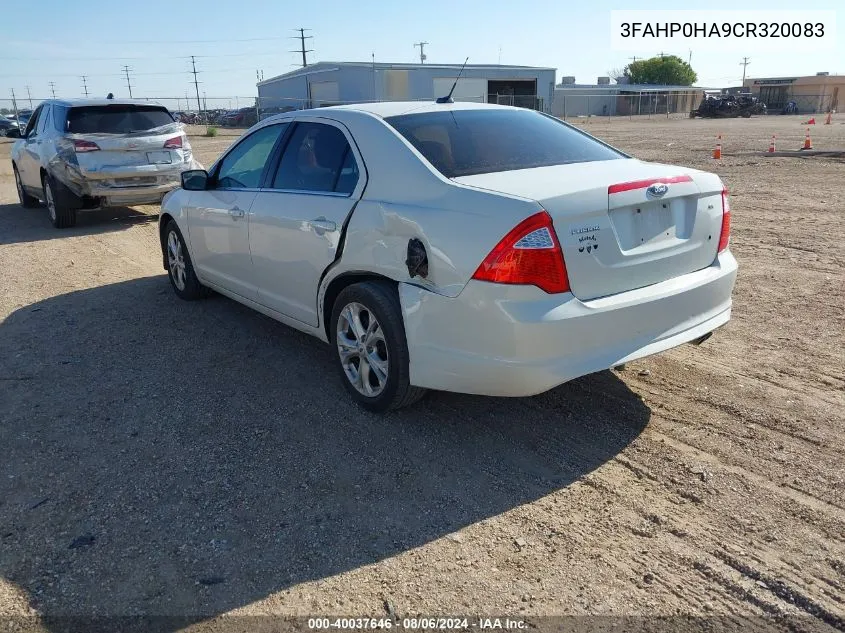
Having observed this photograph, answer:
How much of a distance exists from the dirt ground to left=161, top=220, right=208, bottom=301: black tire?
31.5 inches

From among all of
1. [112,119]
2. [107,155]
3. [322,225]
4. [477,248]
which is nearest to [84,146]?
[107,155]

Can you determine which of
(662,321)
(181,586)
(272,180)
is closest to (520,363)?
(662,321)

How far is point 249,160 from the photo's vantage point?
5.22 meters

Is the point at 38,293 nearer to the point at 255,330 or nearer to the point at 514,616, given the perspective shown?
the point at 255,330

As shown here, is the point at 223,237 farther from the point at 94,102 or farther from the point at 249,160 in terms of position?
the point at 94,102

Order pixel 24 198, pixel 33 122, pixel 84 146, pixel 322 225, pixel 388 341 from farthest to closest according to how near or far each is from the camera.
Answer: pixel 24 198 → pixel 33 122 → pixel 84 146 → pixel 322 225 → pixel 388 341

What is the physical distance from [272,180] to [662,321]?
277cm

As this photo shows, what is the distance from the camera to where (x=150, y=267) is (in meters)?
7.91

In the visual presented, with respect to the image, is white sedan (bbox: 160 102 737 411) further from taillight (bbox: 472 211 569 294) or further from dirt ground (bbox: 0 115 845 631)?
dirt ground (bbox: 0 115 845 631)

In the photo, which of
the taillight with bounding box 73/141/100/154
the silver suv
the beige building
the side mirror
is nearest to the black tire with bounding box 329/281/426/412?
the side mirror

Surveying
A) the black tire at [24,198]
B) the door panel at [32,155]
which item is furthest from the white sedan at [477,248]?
the black tire at [24,198]

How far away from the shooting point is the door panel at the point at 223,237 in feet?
16.6

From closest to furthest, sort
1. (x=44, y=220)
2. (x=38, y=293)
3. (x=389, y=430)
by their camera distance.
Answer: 1. (x=389, y=430)
2. (x=38, y=293)
3. (x=44, y=220)

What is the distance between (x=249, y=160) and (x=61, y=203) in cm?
630
